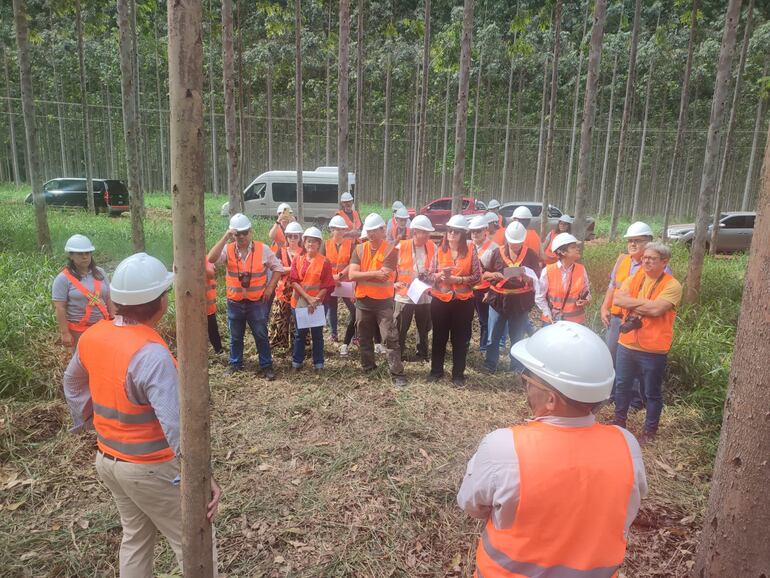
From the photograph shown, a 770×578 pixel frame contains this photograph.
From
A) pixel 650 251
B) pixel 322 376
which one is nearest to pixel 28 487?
pixel 322 376

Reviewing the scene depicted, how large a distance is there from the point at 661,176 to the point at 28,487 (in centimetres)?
3694

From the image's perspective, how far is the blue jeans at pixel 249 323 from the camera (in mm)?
5617

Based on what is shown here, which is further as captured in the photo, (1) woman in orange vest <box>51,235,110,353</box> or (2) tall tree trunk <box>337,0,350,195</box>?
(2) tall tree trunk <box>337,0,350,195</box>

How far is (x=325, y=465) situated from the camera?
4.00 m

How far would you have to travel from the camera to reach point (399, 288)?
5.94m

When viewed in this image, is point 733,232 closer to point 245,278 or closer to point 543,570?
point 245,278

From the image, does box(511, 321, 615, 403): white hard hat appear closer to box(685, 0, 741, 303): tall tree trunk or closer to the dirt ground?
the dirt ground

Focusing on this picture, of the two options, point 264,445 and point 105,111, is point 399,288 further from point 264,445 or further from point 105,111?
point 105,111

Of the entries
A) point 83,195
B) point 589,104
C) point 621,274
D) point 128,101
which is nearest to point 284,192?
point 83,195

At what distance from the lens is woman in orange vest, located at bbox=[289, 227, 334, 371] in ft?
18.9

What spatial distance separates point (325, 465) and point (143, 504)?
1.91 m

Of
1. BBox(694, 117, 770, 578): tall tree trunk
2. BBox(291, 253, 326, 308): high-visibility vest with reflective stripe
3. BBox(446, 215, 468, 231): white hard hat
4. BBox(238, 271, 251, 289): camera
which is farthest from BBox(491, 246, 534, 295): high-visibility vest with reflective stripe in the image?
BBox(694, 117, 770, 578): tall tree trunk

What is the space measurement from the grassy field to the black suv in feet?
50.5

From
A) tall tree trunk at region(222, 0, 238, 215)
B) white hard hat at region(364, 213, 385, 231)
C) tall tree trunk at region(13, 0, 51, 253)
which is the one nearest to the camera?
white hard hat at region(364, 213, 385, 231)
